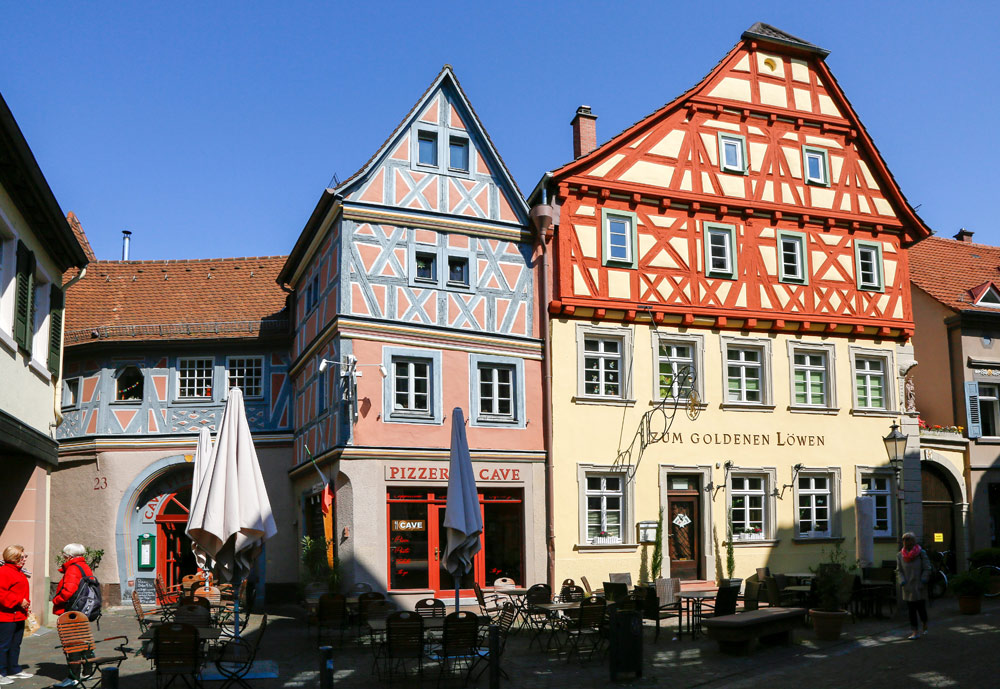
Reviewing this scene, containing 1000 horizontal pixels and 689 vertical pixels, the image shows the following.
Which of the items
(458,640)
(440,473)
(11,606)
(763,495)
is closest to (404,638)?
(458,640)

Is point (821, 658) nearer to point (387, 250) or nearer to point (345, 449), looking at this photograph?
→ point (345, 449)

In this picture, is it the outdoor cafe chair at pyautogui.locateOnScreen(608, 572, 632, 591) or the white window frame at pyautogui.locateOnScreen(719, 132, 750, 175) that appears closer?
the outdoor cafe chair at pyautogui.locateOnScreen(608, 572, 632, 591)

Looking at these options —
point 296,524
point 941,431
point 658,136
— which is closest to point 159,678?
point 296,524

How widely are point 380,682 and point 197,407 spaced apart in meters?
12.8

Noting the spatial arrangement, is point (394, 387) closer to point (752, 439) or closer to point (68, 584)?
point (68, 584)

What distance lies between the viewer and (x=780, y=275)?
71.4ft

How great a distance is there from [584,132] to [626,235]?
2.72m

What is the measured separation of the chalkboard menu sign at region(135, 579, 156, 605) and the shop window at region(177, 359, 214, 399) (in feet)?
13.7

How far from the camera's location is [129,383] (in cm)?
2333

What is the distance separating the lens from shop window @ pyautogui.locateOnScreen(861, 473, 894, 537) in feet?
71.9

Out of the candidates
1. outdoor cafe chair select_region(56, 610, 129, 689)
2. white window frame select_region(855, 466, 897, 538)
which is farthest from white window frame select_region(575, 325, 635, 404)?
outdoor cafe chair select_region(56, 610, 129, 689)

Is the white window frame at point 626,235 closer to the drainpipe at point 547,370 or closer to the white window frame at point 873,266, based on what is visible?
the drainpipe at point 547,370

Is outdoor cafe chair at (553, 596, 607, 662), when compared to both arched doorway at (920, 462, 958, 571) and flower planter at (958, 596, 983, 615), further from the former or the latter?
arched doorway at (920, 462, 958, 571)

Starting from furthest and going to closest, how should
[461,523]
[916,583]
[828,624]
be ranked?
1. [828,624]
2. [916,583]
3. [461,523]
